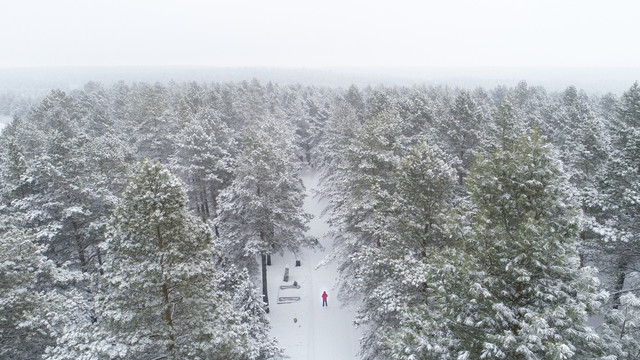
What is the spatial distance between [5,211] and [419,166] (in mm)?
21630

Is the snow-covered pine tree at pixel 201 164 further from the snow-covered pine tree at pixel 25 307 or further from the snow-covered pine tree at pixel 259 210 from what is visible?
the snow-covered pine tree at pixel 25 307

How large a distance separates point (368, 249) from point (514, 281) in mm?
7527

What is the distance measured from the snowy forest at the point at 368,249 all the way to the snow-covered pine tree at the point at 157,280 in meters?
0.05

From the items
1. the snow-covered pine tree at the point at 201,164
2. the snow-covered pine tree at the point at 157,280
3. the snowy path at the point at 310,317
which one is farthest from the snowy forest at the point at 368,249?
the snowy path at the point at 310,317

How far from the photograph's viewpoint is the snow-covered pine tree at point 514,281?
8.06 meters

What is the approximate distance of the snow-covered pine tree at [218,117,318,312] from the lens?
21250mm

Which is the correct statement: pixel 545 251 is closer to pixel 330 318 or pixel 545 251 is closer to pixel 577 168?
pixel 577 168

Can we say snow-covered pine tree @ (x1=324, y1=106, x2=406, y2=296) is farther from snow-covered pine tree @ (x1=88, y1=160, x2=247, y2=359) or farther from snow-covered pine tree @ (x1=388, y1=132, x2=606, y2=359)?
snow-covered pine tree @ (x1=88, y1=160, x2=247, y2=359)

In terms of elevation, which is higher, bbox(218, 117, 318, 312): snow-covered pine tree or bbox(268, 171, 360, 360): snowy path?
bbox(218, 117, 318, 312): snow-covered pine tree

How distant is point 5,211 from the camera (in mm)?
18906

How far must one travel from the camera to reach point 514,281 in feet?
29.6

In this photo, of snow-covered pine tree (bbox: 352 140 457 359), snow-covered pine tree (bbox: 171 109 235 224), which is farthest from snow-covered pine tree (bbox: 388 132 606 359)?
snow-covered pine tree (bbox: 171 109 235 224)

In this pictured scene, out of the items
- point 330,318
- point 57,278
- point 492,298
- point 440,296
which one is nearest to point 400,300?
point 440,296

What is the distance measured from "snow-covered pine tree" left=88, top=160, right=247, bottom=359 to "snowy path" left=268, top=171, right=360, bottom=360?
10.8m
